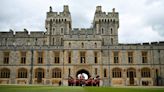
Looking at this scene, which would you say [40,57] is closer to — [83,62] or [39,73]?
[39,73]

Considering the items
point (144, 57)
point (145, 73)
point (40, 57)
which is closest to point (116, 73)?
point (145, 73)

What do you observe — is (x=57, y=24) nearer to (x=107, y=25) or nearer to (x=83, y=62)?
(x=107, y=25)

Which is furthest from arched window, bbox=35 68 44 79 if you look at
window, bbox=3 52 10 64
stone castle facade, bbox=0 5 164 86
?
window, bbox=3 52 10 64

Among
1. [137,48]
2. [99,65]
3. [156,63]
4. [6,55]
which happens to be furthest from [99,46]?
[6,55]

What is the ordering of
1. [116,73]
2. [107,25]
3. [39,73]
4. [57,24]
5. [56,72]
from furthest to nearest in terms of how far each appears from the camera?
[107,25]
[57,24]
[39,73]
[56,72]
[116,73]

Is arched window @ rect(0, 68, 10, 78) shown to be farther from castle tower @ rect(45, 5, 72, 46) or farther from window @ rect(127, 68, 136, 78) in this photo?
window @ rect(127, 68, 136, 78)

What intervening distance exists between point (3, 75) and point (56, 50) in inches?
438

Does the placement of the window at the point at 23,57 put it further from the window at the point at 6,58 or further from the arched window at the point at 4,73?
the arched window at the point at 4,73

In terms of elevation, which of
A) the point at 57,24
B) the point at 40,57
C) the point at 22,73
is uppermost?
the point at 57,24

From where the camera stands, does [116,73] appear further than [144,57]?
No

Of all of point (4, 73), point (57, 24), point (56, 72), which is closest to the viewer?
point (56, 72)

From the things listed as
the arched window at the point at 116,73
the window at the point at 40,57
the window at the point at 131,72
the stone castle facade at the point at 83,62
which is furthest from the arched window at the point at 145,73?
the window at the point at 40,57

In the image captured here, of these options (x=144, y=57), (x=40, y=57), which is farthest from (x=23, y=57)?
(x=144, y=57)

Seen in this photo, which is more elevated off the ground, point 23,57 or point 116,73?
point 23,57
